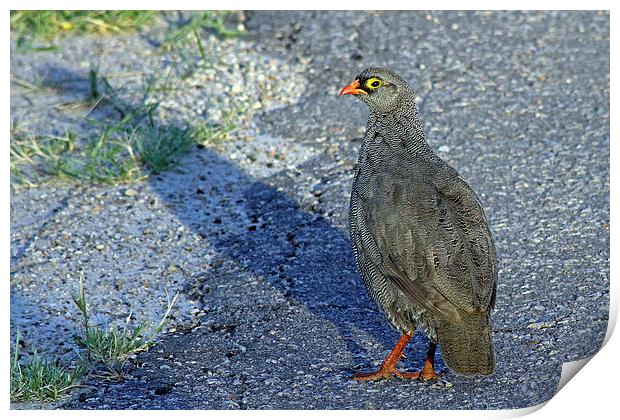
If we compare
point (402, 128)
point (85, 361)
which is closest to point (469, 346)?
point (402, 128)

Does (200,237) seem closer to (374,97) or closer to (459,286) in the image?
(374,97)

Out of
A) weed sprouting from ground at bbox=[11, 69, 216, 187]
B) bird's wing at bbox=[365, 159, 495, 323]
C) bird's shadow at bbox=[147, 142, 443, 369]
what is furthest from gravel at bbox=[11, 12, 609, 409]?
bird's wing at bbox=[365, 159, 495, 323]

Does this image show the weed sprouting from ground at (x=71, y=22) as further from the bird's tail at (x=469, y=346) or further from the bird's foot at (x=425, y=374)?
the bird's tail at (x=469, y=346)

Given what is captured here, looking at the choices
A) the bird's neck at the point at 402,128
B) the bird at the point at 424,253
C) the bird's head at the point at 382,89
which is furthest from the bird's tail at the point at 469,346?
the bird's head at the point at 382,89

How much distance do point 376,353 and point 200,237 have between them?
1.64 metres

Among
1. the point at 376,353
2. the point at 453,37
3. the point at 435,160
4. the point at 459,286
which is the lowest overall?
the point at 376,353

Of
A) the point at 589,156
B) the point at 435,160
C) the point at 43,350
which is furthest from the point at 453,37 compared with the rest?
the point at 43,350

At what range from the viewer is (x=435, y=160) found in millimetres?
5594

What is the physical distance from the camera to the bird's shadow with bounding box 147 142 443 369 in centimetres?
571

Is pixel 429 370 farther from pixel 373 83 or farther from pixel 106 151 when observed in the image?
pixel 106 151

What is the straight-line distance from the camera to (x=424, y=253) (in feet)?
16.5

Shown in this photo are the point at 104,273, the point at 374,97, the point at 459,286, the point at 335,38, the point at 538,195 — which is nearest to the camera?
the point at 459,286

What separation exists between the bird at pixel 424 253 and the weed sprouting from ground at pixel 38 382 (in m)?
1.42

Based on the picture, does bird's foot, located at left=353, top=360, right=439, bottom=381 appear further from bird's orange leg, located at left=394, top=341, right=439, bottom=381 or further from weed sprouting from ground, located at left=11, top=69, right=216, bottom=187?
weed sprouting from ground, located at left=11, top=69, right=216, bottom=187
